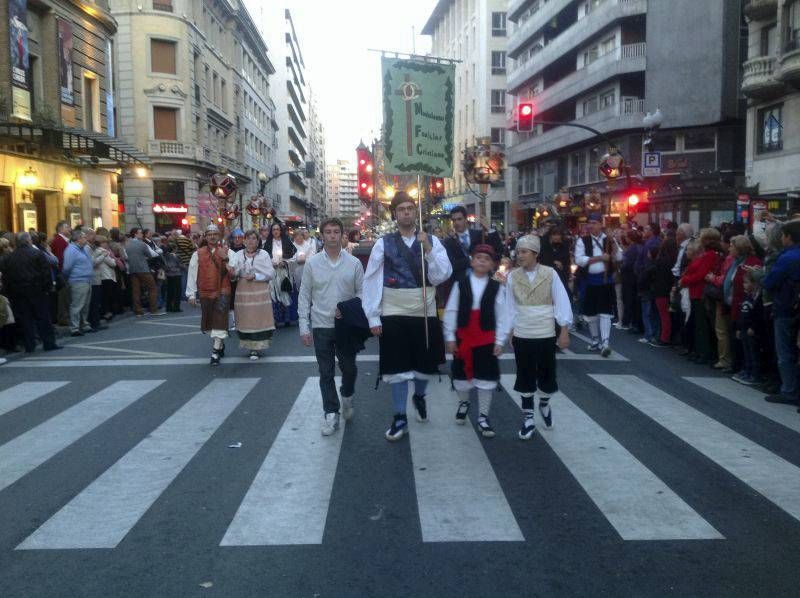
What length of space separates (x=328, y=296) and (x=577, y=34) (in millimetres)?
37013

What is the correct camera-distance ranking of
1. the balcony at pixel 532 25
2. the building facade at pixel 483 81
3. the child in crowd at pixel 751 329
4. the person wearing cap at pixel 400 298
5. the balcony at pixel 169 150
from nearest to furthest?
the person wearing cap at pixel 400 298
the child in crowd at pixel 751 329
the balcony at pixel 169 150
the balcony at pixel 532 25
the building facade at pixel 483 81

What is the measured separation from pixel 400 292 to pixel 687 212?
22.7 m

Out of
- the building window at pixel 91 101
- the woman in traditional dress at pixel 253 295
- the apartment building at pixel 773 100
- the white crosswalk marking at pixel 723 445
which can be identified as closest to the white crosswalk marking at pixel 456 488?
the white crosswalk marking at pixel 723 445

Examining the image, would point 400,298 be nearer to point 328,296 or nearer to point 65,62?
point 328,296

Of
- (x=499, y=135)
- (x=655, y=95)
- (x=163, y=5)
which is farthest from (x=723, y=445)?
(x=499, y=135)

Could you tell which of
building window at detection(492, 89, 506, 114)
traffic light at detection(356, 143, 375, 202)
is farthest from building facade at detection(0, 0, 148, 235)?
building window at detection(492, 89, 506, 114)

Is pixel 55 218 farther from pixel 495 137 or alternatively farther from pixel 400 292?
pixel 495 137

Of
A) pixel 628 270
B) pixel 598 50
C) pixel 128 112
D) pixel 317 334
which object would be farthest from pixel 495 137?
pixel 317 334

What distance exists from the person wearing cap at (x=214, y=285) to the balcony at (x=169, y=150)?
32.4m

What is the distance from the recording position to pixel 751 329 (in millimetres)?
9117

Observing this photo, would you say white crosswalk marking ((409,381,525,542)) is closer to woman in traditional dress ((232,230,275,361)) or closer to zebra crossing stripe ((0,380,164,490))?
zebra crossing stripe ((0,380,164,490))

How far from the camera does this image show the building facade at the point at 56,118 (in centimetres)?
1986

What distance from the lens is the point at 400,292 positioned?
661 centimetres

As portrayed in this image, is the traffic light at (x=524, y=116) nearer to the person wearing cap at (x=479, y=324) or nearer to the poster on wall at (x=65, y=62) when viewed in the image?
the poster on wall at (x=65, y=62)
